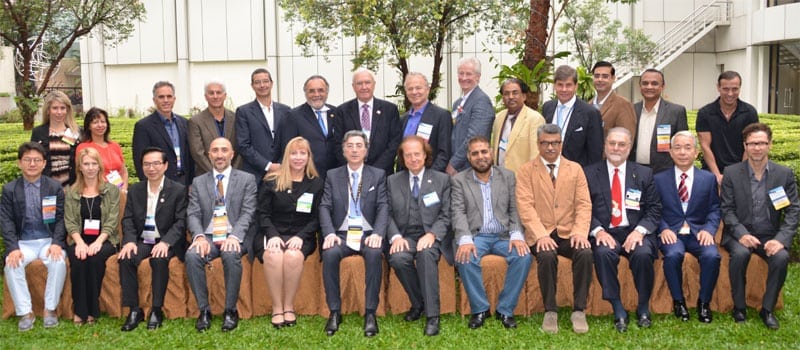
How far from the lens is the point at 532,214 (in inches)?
189

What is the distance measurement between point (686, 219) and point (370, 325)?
2.38 m

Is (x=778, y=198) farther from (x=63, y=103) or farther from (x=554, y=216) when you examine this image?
(x=63, y=103)

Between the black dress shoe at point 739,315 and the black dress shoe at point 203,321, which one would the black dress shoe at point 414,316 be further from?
the black dress shoe at point 739,315

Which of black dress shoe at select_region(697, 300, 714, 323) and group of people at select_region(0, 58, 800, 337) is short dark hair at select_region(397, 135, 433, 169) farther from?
black dress shoe at select_region(697, 300, 714, 323)

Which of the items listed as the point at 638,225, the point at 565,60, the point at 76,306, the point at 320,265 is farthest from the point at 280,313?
the point at 565,60

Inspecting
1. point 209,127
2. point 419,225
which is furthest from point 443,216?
point 209,127

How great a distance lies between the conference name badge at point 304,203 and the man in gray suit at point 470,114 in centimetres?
117

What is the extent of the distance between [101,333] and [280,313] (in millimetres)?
1226

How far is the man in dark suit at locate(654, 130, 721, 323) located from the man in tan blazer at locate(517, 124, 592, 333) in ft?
1.92

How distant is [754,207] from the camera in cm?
478

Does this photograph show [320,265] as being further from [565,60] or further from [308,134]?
[565,60]

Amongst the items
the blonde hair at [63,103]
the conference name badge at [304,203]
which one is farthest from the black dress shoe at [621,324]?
the blonde hair at [63,103]

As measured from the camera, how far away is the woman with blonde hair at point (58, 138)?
5465mm

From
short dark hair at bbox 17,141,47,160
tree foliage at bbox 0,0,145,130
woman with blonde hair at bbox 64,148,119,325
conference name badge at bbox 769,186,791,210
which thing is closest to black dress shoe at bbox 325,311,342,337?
woman with blonde hair at bbox 64,148,119,325
